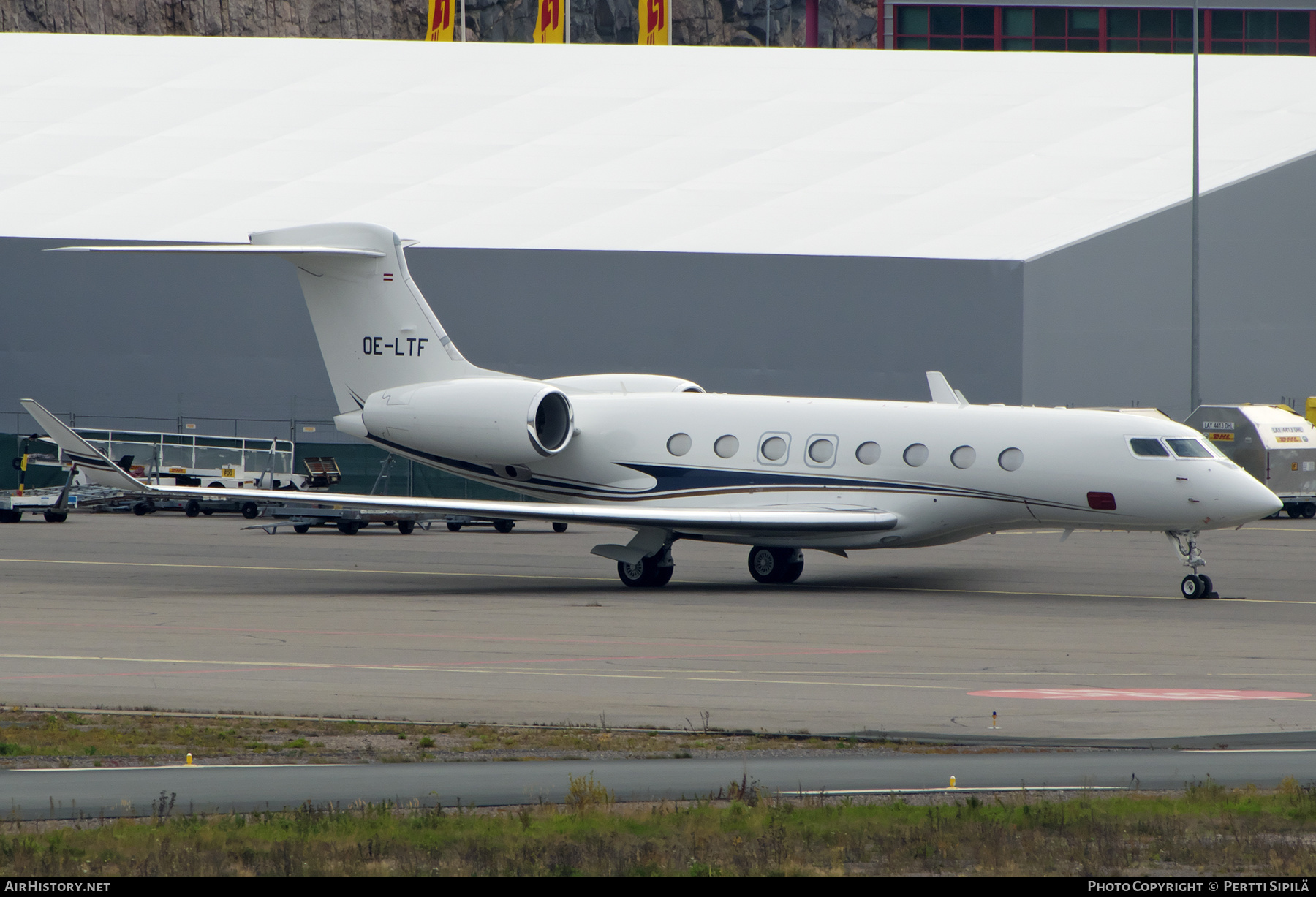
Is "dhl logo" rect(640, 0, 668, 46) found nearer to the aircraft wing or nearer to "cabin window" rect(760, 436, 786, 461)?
"cabin window" rect(760, 436, 786, 461)

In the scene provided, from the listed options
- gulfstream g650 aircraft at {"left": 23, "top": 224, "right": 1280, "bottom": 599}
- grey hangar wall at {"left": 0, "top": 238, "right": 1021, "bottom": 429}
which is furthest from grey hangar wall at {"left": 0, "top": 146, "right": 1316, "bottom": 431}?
gulfstream g650 aircraft at {"left": 23, "top": 224, "right": 1280, "bottom": 599}

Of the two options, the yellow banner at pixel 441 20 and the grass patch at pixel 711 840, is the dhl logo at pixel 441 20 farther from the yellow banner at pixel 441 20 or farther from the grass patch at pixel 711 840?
the grass patch at pixel 711 840

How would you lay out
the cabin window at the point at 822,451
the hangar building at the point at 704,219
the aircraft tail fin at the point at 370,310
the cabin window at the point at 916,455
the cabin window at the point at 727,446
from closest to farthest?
the cabin window at the point at 916,455, the cabin window at the point at 822,451, the cabin window at the point at 727,446, the aircraft tail fin at the point at 370,310, the hangar building at the point at 704,219

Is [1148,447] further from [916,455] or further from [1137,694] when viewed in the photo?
[1137,694]

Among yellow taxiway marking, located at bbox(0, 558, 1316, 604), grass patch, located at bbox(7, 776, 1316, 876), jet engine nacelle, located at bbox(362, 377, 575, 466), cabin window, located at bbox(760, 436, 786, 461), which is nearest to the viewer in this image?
grass patch, located at bbox(7, 776, 1316, 876)

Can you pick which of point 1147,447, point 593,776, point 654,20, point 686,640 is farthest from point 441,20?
point 593,776

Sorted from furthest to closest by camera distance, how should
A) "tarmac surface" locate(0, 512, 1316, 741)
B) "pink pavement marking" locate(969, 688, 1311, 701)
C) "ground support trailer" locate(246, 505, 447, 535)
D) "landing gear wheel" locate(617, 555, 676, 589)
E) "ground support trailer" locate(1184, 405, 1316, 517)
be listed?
"ground support trailer" locate(1184, 405, 1316, 517), "ground support trailer" locate(246, 505, 447, 535), "landing gear wheel" locate(617, 555, 676, 589), "pink pavement marking" locate(969, 688, 1311, 701), "tarmac surface" locate(0, 512, 1316, 741)

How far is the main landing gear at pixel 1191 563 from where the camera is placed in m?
23.5

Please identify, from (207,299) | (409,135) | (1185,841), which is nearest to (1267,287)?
(409,135)

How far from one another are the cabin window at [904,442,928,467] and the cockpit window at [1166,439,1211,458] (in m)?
3.59

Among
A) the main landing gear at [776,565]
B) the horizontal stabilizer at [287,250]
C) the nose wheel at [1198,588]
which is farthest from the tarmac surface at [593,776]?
the horizontal stabilizer at [287,250]

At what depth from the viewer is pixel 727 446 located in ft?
85.3

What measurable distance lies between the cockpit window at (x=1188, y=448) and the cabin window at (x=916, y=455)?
3.59 meters

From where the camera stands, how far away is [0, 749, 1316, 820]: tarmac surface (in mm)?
9266
